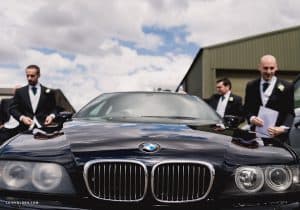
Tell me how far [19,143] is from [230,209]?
50.5 inches

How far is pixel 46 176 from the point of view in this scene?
268 centimetres

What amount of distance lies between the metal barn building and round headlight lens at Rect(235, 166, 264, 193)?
20659 millimetres

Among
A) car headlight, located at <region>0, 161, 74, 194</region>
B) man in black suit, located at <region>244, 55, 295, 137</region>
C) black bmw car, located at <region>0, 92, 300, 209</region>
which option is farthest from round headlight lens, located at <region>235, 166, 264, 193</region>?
man in black suit, located at <region>244, 55, 295, 137</region>

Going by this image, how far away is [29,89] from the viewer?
5734 mm

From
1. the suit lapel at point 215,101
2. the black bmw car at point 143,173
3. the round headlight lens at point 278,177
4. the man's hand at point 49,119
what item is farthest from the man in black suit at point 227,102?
the round headlight lens at point 278,177

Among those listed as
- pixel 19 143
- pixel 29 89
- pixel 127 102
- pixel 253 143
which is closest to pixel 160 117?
pixel 127 102

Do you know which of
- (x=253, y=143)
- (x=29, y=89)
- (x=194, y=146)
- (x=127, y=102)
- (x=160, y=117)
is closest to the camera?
(x=194, y=146)

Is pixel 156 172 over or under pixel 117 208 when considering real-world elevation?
over

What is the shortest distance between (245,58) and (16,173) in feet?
74.9

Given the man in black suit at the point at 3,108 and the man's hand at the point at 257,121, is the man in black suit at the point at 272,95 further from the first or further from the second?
the man in black suit at the point at 3,108

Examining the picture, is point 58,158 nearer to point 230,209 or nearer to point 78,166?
point 78,166

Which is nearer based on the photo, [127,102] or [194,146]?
[194,146]

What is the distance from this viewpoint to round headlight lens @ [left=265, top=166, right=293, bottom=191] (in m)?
2.75

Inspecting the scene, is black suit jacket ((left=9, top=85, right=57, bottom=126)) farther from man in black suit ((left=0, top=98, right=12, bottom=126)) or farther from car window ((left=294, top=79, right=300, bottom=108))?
car window ((left=294, top=79, right=300, bottom=108))
